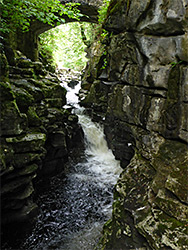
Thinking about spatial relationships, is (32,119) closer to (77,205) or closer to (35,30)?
(77,205)

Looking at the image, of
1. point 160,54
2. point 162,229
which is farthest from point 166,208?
point 160,54

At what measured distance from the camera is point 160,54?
489 cm

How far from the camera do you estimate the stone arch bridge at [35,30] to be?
35.8 ft

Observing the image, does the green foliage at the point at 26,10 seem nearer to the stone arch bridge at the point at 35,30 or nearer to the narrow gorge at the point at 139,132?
the narrow gorge at the point at 139,132

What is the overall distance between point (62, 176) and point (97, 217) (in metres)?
3.57

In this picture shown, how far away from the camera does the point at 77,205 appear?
7.86m

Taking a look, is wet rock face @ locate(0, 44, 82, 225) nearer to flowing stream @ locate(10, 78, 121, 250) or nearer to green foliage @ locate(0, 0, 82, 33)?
flowing stream @ locate(10, 78, 121, 250)

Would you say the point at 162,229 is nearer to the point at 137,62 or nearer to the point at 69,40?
the point at 137,62

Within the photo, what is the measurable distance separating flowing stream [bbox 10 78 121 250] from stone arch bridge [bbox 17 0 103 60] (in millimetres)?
7814

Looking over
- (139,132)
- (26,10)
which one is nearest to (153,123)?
(139,132)

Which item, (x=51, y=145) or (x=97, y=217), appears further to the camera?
(x=51, y=145)

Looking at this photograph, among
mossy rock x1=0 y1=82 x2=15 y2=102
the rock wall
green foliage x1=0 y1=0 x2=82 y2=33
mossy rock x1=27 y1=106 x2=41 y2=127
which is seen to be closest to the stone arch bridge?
green foliage x1=0 y1=0 x2=82 y2=33

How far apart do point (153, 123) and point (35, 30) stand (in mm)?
10898

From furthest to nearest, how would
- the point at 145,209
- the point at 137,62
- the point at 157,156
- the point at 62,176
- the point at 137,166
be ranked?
the point at 62,176
the point at 137,62
the point at 137,166
the point at 157,156
the point at 145,209
